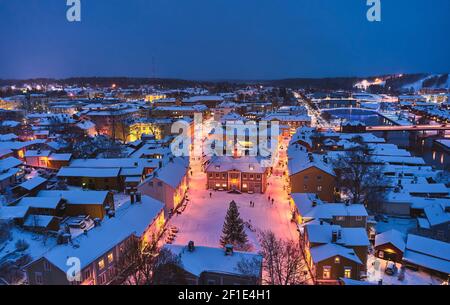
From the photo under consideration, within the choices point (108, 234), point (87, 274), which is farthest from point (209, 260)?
point (108, 234)

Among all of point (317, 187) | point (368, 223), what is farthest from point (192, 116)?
point (368, 223)

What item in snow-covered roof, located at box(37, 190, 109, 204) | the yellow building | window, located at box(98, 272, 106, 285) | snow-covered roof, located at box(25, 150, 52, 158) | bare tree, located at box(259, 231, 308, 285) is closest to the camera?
bare tree, located at box(259, 231, 308, 285)

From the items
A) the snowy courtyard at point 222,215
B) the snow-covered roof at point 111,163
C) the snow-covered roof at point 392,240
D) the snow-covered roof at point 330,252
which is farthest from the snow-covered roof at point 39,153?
the snow-covered roof at point 392,240

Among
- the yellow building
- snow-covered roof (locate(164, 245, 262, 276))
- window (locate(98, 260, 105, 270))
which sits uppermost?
the yellow building

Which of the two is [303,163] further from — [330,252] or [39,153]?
[39,153]

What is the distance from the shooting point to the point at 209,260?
898 centimetres

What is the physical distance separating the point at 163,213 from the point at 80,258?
5.58 metres

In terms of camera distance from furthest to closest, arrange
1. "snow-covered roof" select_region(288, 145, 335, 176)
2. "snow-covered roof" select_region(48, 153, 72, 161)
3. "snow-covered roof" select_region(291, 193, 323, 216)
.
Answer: "snow-covered roof" select_region(48, 153, 72, 161)
"snow-covered roof" select_region(288, 145, 335, 176)
"snow-covered roof" select_region(291, 193, 323, 216)

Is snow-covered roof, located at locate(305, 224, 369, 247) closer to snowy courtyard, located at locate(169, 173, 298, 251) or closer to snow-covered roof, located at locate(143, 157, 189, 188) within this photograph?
snowy courtyard, located at locate(169, 173, 298, 251)

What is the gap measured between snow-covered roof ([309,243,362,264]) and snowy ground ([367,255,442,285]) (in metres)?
1.07

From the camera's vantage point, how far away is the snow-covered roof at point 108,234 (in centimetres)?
873

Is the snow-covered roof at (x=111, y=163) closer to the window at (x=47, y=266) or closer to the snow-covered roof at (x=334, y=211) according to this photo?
the snow-covered roof at (x=334, y=211)

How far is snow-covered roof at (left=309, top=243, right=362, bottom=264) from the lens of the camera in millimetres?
10031

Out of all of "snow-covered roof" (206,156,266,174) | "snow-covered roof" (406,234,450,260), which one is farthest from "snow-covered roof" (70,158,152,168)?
"snow-covered roof" (406,234,450,260)
